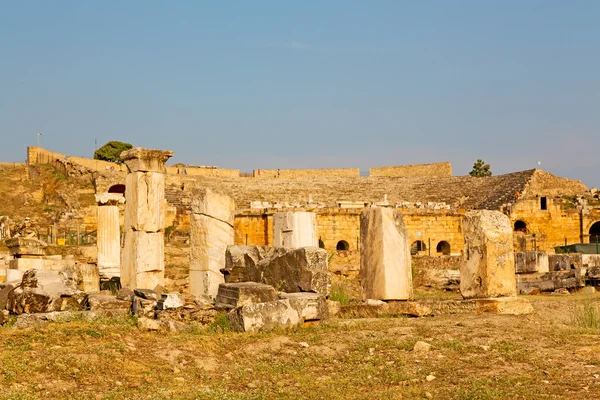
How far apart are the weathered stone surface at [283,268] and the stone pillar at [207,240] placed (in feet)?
4.55

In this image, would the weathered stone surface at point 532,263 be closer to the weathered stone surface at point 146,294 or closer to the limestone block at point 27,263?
the limestone block at point 27,263

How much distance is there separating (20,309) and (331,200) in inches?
1543

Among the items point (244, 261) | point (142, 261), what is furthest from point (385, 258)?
point (142, 261)

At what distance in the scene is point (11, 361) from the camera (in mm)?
7898

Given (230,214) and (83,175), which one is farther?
(83,175)

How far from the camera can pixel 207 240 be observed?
14.8m

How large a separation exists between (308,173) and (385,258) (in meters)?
51.6

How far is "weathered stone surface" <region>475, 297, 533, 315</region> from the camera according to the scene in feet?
39.9

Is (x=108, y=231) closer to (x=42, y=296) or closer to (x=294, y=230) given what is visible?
(x=294, y=230)

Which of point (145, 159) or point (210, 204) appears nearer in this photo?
point (210, 204)

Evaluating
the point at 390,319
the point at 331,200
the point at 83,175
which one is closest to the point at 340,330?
the point at 390,319

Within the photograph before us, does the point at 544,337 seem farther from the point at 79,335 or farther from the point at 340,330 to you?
the point at 79,335

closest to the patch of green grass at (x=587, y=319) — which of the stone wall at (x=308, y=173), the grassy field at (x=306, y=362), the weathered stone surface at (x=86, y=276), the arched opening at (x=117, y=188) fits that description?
the grassy field at (x=306, y=362)

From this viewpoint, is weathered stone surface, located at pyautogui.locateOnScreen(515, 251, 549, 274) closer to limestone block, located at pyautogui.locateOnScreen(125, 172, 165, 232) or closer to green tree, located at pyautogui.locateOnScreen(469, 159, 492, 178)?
limestone block, located at pyautogui.locateOnScreen(125, 172, 165, 232)
